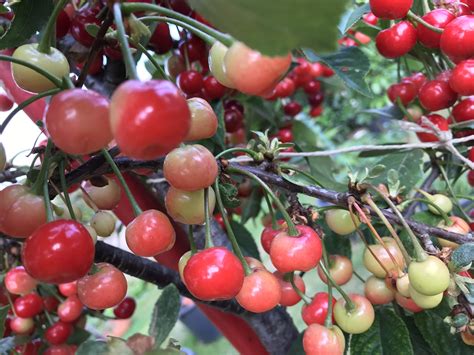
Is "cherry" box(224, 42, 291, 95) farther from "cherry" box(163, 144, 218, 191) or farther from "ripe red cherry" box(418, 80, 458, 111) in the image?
"ripe red cherry" box(418, 80, 458, 111)

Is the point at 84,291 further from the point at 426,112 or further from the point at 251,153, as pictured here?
the point at 426,112

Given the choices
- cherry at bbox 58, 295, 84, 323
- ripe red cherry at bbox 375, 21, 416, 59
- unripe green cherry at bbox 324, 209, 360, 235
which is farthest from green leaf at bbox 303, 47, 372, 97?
cherry at bbox 58, 295, 84, 323

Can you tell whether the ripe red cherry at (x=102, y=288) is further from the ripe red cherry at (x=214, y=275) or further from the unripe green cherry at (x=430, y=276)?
the unripe green cherry at (x=430, y=276)

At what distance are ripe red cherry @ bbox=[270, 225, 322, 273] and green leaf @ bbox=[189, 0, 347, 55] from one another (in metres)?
0.23

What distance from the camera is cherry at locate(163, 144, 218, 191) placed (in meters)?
0.36

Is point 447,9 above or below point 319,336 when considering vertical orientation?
above

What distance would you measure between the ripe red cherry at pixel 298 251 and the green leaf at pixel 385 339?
0.59ft

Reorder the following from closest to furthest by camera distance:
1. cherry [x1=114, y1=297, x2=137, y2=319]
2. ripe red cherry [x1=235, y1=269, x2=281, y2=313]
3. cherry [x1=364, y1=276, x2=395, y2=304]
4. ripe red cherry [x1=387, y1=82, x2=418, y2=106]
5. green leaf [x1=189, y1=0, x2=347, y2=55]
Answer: green leaf [x1=189, y1=0, x2=347, y2=55], ripe red cherry [x1=235, y1=269, x2=281, y2=313], cherry [x1=364, y1=276, x2=395, y2=304], ripe red cherry [x1=387, y1=82, x2=418, y2=106], cherry [x1=114, y1=297, x2=137, y2=319]

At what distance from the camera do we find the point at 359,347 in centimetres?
54

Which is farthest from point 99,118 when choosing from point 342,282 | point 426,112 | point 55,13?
point 426,112

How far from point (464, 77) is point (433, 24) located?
0.08 m

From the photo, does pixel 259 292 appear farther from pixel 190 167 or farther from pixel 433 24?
pixel 433 24

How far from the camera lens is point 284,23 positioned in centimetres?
21

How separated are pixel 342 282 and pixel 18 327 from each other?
1.75ft
